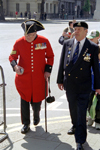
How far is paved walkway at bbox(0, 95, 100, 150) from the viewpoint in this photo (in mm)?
4797

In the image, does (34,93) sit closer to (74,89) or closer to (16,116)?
(74,89)

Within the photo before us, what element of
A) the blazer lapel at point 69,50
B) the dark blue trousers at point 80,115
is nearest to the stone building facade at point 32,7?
the blazer lapel at point 69,50

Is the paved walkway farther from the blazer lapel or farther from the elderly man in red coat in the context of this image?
the blazer lapel

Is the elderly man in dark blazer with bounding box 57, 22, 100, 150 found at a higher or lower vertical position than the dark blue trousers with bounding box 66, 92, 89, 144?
higher

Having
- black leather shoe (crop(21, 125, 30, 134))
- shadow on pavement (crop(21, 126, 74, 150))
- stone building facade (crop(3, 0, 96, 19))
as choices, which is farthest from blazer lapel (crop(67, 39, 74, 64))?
stone building facade (crop(3, 0, 96, 19))

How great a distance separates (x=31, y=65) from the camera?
5.28 metres

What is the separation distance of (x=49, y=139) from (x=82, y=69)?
4.09ft

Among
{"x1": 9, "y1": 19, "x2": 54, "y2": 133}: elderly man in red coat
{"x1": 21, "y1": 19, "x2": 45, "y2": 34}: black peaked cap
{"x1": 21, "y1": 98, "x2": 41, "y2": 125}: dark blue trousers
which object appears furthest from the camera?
{"x1": 21, "y1": 98, "x2": 41, "y2": 125}: dark blue trousers

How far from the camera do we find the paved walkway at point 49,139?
15.7 feet

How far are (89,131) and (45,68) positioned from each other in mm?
1270

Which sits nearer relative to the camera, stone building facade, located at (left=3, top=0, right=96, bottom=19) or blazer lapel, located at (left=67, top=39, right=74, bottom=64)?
blazer lapel, located at (left=67, top=39, right=74, bottom=64)

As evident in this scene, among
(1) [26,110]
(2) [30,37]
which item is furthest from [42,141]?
(2) [30,37]

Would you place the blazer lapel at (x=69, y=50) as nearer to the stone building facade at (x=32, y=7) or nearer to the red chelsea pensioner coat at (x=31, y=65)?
the red chelsea pensioner coat at (x=31, y=65)

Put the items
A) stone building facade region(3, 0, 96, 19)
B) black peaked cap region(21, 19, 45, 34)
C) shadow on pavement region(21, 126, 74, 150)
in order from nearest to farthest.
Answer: shadow on pavement region(21, 126, 74, 150)
black peaked cap region(21, 19, 45, 34)
stone building facade region(3, 0, 96, 19)
